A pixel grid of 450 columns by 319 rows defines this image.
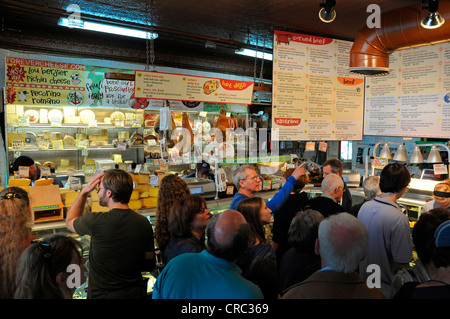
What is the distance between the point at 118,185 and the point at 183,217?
530mm

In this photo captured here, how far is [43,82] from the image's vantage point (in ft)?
24.1

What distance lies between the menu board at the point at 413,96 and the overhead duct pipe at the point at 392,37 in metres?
0.88

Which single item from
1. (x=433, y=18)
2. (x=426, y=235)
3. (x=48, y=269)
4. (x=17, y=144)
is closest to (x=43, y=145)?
(x=17, y=144)

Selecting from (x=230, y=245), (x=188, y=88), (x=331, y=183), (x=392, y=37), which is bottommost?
(x=230, y=245)

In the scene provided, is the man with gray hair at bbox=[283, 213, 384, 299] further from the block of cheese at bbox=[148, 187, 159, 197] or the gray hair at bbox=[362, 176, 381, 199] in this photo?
the block of cheese at bbox=[148, 187, 159, 197]

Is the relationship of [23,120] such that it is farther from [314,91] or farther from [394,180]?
[394,180]

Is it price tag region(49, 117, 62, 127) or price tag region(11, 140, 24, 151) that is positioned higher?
price tag region(49, 117, 62, 127)

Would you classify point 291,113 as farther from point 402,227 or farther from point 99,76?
point 99,76

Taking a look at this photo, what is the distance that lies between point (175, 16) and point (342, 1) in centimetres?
265

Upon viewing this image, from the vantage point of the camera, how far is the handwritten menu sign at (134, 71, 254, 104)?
442 cm

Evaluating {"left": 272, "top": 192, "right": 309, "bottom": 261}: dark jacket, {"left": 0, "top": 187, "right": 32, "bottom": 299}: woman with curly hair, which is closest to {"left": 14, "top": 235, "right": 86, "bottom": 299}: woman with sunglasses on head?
{"left": 0, "top": 187, "right": 32, "bottom": 299}: woman with curly hair

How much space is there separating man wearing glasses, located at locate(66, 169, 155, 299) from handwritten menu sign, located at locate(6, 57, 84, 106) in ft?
18.1

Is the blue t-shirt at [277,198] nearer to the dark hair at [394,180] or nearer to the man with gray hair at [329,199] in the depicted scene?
the man with gray hair at [329,199]
